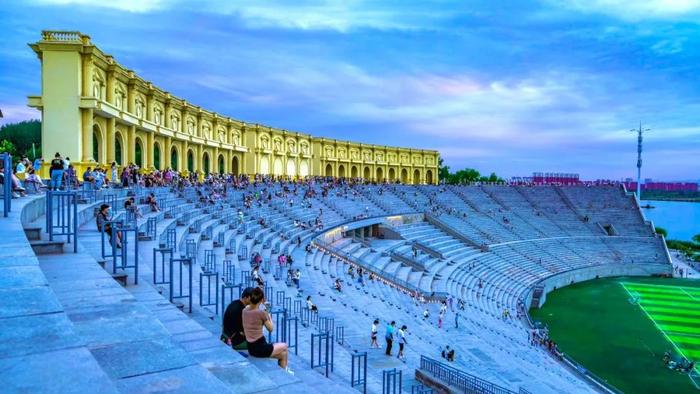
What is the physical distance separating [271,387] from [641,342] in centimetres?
2995

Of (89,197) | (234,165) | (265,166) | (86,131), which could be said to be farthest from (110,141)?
(265,166)

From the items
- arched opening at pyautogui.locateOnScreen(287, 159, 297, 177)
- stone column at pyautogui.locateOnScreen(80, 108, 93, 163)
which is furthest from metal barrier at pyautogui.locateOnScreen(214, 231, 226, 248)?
arched opening at pyautogui.locateOnScreen(287, 159, 297, 177)

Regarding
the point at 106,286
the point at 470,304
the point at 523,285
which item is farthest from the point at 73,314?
the point at 523,285

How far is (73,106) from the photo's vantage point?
26484 millimetres

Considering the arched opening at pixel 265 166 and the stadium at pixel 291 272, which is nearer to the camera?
the stadium at pixel 291 272

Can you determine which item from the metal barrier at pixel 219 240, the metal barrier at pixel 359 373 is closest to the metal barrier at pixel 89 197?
the metal barrier at pixel 219 240

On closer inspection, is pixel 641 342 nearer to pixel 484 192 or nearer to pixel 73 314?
pixel 73 314

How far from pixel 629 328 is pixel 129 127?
33801 millimetres

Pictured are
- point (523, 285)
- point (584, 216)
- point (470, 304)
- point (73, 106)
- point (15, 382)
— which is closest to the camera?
point (15, 382)

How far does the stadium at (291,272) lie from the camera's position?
4441 millimetres

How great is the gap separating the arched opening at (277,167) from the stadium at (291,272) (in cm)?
15

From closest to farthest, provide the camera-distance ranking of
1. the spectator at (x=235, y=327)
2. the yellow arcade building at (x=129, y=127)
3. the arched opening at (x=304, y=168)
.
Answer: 1. the spectator at (x=235, y=327)
2. the yellow arcade building at (x=129, y=127)
3. the arched opening at (x=304, y=168)

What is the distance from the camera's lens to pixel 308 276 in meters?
23.4

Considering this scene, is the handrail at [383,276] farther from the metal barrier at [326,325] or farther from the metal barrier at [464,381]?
the metal barrier at [464,381]
